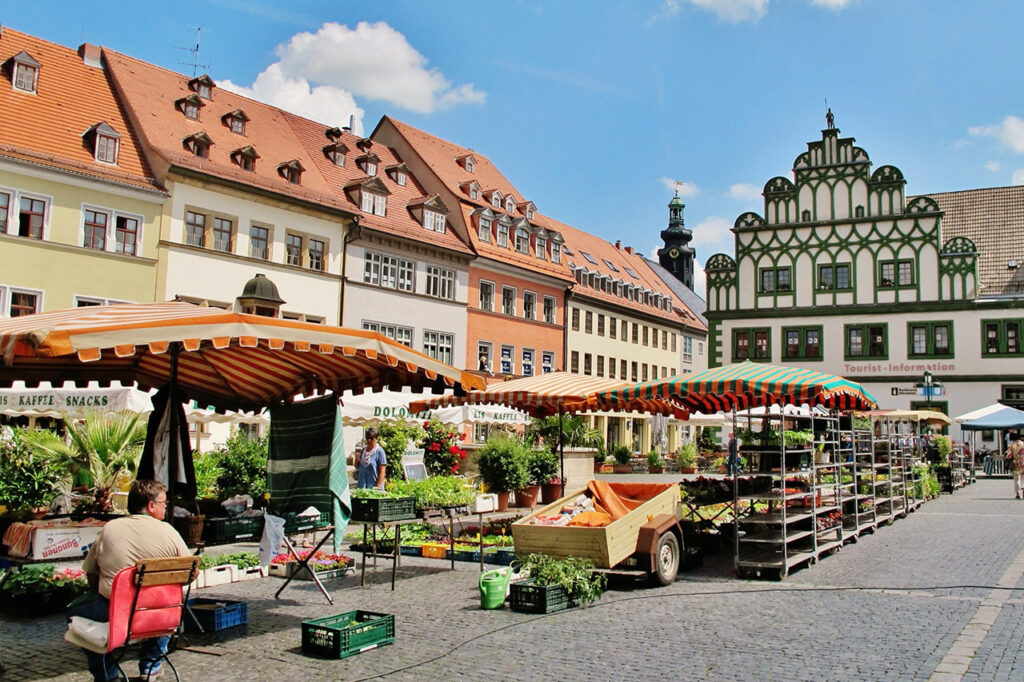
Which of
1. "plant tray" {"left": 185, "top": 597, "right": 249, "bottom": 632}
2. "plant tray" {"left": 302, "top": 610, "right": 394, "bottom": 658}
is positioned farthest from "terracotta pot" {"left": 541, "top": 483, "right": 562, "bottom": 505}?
"plant tray" {"left": 302, "top": 610, "right": 394, "bottom": 658}

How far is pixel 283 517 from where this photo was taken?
9.47m

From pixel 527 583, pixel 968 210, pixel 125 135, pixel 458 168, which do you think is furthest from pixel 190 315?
pixel 968 210

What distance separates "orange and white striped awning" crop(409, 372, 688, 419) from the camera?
14.7m

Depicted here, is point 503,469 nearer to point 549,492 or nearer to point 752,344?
point 549,492

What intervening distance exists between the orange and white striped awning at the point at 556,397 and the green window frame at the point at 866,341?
111ft

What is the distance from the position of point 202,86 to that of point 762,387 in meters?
31.5

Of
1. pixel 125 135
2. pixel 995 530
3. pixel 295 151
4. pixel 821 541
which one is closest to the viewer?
pixel 821 541

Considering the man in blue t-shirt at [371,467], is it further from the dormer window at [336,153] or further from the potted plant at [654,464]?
the potted plant at [654,464]

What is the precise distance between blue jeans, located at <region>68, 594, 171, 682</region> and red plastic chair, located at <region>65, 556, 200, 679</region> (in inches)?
4.4

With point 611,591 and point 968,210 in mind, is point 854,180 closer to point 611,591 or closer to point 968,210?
point 968,210

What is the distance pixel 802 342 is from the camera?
48344 mm

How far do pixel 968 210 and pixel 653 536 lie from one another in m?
46.2

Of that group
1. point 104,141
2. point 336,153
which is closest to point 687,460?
point 336,153

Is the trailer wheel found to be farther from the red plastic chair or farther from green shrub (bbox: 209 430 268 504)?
green shrub (bbox: 209 430 268 504)
